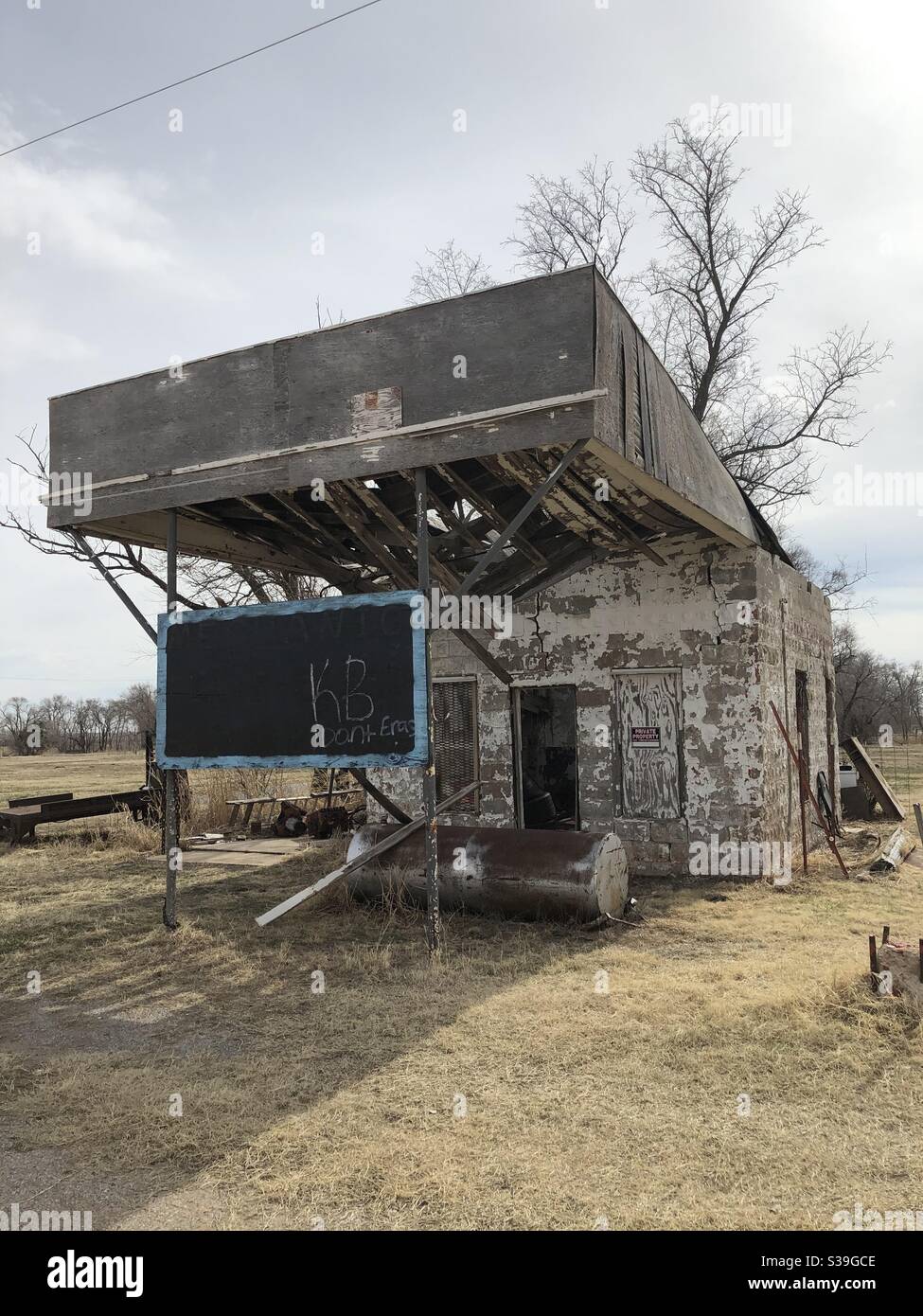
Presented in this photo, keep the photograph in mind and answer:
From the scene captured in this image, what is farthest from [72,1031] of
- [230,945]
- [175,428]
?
[175,428]

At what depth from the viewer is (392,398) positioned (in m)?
7.63

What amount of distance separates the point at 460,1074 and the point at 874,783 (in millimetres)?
15712

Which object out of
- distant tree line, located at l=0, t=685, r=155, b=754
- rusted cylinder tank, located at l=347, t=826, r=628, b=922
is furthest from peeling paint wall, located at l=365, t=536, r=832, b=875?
distant tree line, located at l=0, t=685, r=155, b=754

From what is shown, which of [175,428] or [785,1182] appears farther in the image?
[175,428]

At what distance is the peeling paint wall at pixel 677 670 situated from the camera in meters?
11.1

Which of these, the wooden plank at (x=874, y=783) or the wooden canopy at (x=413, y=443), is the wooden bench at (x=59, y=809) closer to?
the wooden canopy at (x=413, y=443)

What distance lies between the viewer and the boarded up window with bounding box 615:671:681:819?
448 inches

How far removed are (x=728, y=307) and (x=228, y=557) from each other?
2029 centimetres

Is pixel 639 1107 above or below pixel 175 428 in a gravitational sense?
below

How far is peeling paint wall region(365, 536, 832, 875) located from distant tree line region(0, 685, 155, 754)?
143 ft

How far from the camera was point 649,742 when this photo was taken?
11.5 meters

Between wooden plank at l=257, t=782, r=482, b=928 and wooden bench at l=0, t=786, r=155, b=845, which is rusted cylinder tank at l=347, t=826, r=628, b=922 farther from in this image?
wooden bench at l=0, t=786, r=155, b=845
